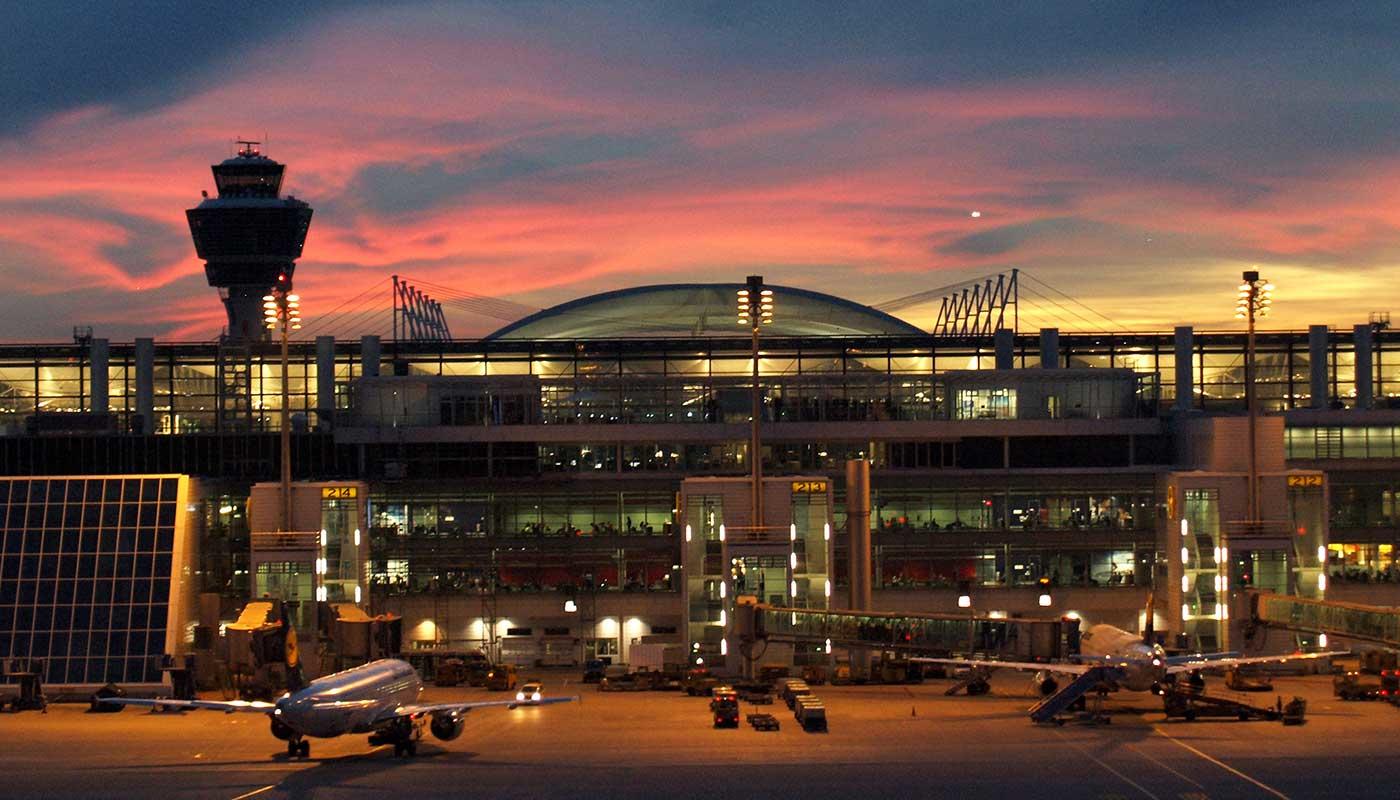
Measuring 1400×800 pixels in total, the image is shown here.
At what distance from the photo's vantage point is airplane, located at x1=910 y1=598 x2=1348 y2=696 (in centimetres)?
8988

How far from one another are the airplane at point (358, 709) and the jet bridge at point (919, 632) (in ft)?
92.8

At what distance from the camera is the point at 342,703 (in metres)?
75.7

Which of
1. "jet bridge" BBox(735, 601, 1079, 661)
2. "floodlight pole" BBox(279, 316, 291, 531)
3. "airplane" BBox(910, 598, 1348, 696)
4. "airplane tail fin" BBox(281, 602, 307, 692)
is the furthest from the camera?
"floodlight pole" BBox(279, 316, 291, 531)

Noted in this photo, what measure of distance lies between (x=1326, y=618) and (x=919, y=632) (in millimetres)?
22327

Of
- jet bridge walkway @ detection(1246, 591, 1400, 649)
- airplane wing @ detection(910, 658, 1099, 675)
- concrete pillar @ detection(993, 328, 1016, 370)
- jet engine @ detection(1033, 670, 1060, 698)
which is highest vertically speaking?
concrete pillar @ detection(993, 328, 1016, 370)

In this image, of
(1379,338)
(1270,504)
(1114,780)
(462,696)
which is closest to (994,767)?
(1114,780)

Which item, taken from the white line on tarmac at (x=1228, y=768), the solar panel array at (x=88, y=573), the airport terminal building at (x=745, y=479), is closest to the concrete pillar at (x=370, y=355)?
the airport terminal building at (x=745, y=479)

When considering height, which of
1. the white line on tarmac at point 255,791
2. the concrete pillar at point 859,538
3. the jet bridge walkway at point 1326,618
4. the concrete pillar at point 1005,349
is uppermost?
Answer: the concrete pillar at point 1005,349

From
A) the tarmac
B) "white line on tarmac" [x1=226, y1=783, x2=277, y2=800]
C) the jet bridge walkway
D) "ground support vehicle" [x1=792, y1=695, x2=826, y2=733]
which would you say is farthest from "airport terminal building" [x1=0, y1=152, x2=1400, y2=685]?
"white line on tarmac" [x1=226, y1=783, x2=277, y2=800]

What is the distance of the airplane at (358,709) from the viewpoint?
74.9 m

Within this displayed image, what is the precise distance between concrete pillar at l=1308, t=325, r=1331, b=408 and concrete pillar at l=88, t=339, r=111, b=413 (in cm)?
10259

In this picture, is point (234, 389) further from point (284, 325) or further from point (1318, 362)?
point (1318, 362)

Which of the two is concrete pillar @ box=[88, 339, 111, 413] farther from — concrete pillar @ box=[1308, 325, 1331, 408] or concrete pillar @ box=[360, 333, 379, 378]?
concrete pillar @ box=[1308, 325, 1331, 408]

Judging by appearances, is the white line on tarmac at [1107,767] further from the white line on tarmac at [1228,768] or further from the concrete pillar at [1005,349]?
the concrete pillar at [1005,349]
